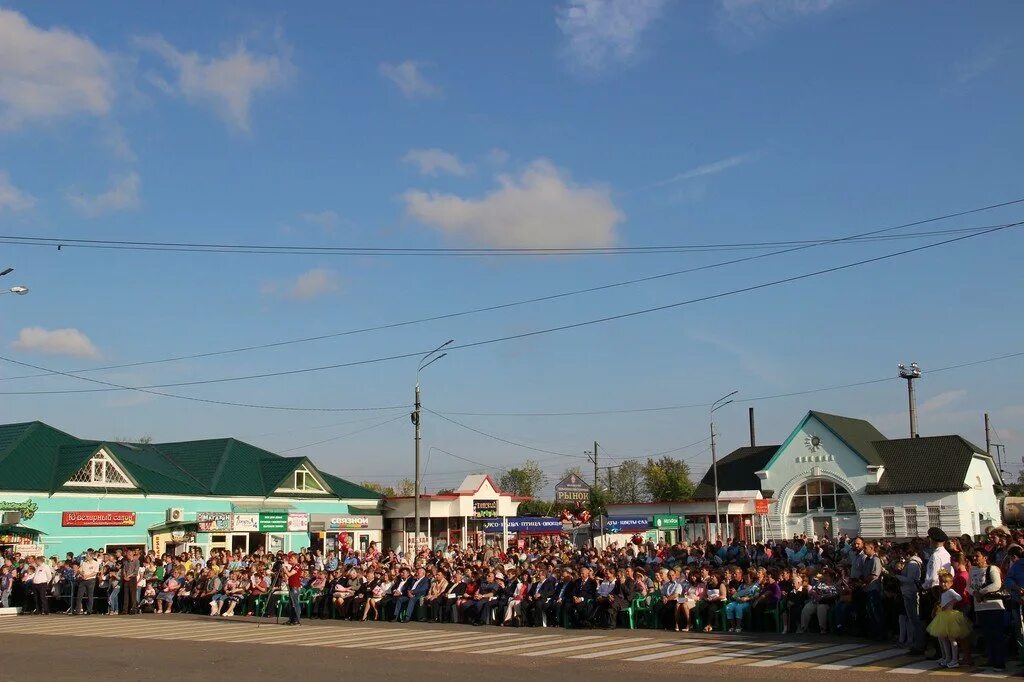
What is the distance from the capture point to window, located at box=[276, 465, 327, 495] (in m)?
45.7

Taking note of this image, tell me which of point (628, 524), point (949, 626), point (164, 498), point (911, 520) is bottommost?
point (949, 626)

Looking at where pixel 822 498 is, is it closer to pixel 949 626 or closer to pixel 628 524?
pixel 628 524

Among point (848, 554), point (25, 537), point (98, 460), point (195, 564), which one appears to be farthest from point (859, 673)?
point (98, 460)

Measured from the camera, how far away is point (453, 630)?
22250 millimetres

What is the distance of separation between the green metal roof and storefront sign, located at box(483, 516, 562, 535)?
345 inches

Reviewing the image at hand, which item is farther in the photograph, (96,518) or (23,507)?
(96,518)

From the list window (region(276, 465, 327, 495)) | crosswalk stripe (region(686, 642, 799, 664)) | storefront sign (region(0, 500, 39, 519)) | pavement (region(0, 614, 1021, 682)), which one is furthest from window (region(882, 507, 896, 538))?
storefront sign (region(0, 500, 39, 519))

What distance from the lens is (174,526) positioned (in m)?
37.8

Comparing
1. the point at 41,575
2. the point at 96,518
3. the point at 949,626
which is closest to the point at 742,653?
the point at 949,626

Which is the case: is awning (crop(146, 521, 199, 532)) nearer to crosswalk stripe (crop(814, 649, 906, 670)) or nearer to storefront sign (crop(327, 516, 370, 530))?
storefront sign (crop(327, 516, 370, 530))

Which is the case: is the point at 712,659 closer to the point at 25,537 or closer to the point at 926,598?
the point at 926,598

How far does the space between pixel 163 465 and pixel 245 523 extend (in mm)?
8930

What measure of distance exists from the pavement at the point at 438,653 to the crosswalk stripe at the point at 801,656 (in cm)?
2

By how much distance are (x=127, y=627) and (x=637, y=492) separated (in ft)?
270
